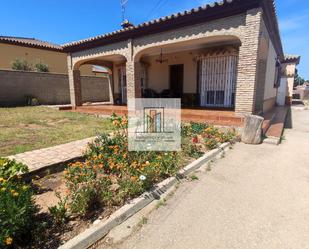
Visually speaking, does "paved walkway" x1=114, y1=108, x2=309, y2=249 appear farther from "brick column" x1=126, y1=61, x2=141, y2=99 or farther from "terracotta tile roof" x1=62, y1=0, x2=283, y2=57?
"brick column" x1=126, y1=61, x2=141, y2=99

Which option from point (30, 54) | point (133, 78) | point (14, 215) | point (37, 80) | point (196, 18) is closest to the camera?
point (14, 215)

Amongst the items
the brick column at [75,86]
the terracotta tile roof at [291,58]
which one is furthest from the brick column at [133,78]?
the terracotta tile roof at [291,58]

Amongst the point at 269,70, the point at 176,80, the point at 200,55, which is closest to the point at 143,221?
the point at 200,55

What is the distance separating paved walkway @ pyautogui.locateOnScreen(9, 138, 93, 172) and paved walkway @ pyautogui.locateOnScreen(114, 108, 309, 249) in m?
2.23

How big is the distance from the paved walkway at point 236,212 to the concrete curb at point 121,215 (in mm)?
218

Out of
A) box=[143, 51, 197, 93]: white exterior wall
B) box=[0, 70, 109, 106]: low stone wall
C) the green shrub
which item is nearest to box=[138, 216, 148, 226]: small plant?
the green shrub

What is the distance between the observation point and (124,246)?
202cm

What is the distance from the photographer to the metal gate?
9.41 metres

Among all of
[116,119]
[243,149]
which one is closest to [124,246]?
[116,119]

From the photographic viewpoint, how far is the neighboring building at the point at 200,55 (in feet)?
20.1

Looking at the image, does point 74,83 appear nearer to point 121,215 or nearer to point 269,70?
point 269,70

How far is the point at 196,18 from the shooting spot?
268 inches

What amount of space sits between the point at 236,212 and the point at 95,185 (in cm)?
188

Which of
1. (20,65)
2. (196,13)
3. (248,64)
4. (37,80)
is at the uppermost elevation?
(196,13)
